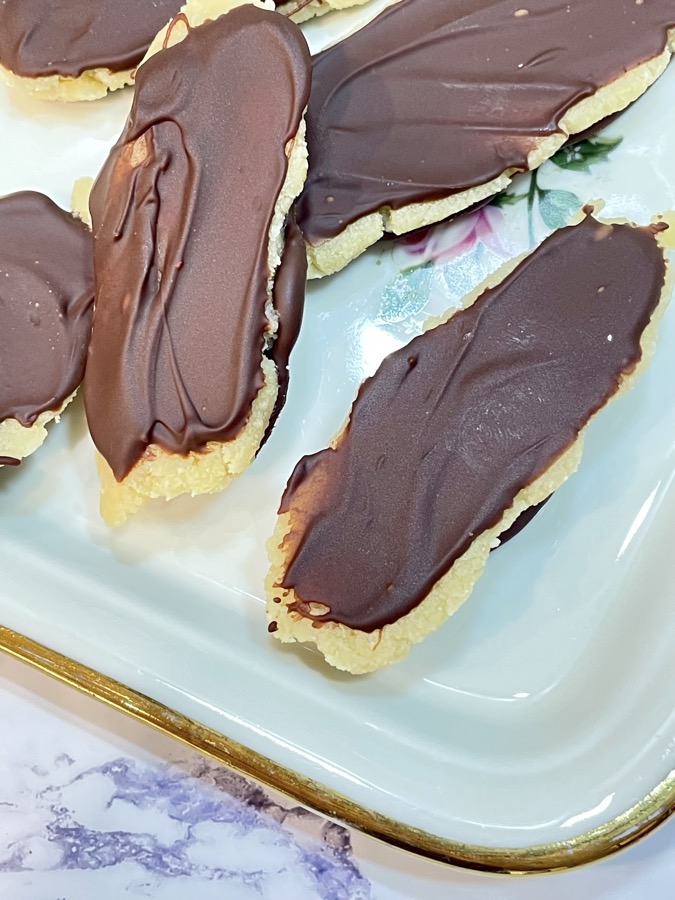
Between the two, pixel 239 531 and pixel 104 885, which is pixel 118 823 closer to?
pixel 104 885

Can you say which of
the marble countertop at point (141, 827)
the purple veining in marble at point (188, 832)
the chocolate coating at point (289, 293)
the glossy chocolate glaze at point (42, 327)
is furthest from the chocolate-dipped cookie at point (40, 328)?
the purple veining in marble at point (188, 832)

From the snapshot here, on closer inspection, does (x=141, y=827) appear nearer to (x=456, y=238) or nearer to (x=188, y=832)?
(x=188, y=832)

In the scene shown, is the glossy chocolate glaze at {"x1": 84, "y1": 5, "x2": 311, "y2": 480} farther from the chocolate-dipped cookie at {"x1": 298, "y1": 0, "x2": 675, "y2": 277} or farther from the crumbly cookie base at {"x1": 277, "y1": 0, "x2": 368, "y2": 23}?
the crumbly cookie base at {"x1": 277, "y1": 0, "x2": 368, "y2": 23}

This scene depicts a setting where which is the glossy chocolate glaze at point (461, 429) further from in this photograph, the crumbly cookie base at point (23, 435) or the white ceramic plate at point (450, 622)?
the crumbly cookie base at point (23, 435)

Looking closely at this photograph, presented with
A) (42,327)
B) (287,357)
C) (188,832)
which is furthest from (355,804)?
(42,327)

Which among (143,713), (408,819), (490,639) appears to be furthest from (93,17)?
(408,819)
